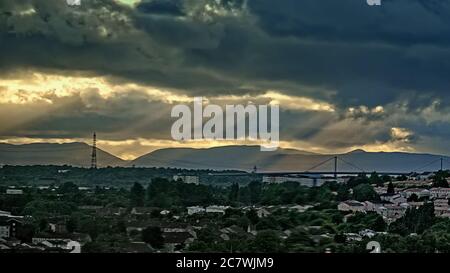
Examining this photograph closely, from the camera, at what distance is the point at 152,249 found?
4570mm

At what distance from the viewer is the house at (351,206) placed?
5191 mm

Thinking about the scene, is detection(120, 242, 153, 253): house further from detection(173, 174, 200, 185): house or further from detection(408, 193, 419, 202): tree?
detection(408, 193, 419, 202): tree

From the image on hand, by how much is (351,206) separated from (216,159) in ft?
2.96

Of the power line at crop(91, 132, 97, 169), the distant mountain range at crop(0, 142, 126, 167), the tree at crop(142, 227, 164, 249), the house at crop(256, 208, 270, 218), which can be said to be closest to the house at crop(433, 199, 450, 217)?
the house at crop(256, 208, 270, 218)

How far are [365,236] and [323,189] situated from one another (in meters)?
0.54

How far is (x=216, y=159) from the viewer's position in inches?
202

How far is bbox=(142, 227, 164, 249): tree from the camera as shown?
4.65 meters

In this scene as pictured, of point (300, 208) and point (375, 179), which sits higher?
point (375, 179)

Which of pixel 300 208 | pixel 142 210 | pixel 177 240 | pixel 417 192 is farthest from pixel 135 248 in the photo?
pixel 417 192

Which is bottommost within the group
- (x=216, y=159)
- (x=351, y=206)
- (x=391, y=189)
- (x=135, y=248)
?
(x=135, y=248)

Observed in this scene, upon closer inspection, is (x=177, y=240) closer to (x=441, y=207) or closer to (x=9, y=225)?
(x=9, y=225)

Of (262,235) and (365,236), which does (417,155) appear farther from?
(262,235)

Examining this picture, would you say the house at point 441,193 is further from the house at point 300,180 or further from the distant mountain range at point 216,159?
the house at point 300,180
